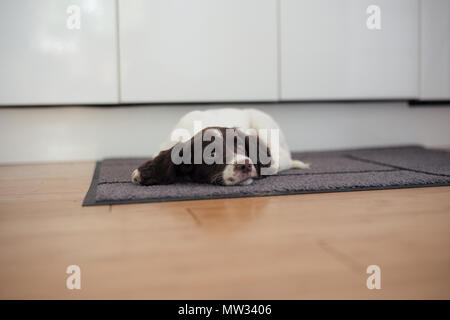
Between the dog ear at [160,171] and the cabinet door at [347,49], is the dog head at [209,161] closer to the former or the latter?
the dog ear at [160,171]

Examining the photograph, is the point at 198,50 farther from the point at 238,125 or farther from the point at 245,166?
the point at 245,166

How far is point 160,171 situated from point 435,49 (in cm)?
267

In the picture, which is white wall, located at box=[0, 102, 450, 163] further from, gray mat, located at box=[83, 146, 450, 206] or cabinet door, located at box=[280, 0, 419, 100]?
gray mat, located at box=[83, 146, 450, 206]

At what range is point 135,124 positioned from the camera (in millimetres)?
3156

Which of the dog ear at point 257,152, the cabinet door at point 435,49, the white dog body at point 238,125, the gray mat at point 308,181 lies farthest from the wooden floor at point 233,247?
the cabinet door at point 435,49

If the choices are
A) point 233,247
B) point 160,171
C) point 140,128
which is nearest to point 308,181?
Result: point 160,171

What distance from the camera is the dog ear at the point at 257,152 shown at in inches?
71.1

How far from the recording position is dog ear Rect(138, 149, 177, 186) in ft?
5.66

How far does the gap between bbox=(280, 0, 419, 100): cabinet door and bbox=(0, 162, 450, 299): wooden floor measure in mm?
1770

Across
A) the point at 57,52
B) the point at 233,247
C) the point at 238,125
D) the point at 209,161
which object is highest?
the point at 57,52

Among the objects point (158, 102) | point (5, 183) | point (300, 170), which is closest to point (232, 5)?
point (158, 102)

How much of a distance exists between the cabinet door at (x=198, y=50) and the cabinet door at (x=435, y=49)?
47.7 inches

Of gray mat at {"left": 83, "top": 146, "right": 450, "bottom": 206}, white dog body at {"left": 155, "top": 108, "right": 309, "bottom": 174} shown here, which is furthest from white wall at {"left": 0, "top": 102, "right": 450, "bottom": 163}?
white dog body at {"left": 155, "top": 108, "right": 309, "bottom": 174}

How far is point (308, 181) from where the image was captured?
6.08ft
